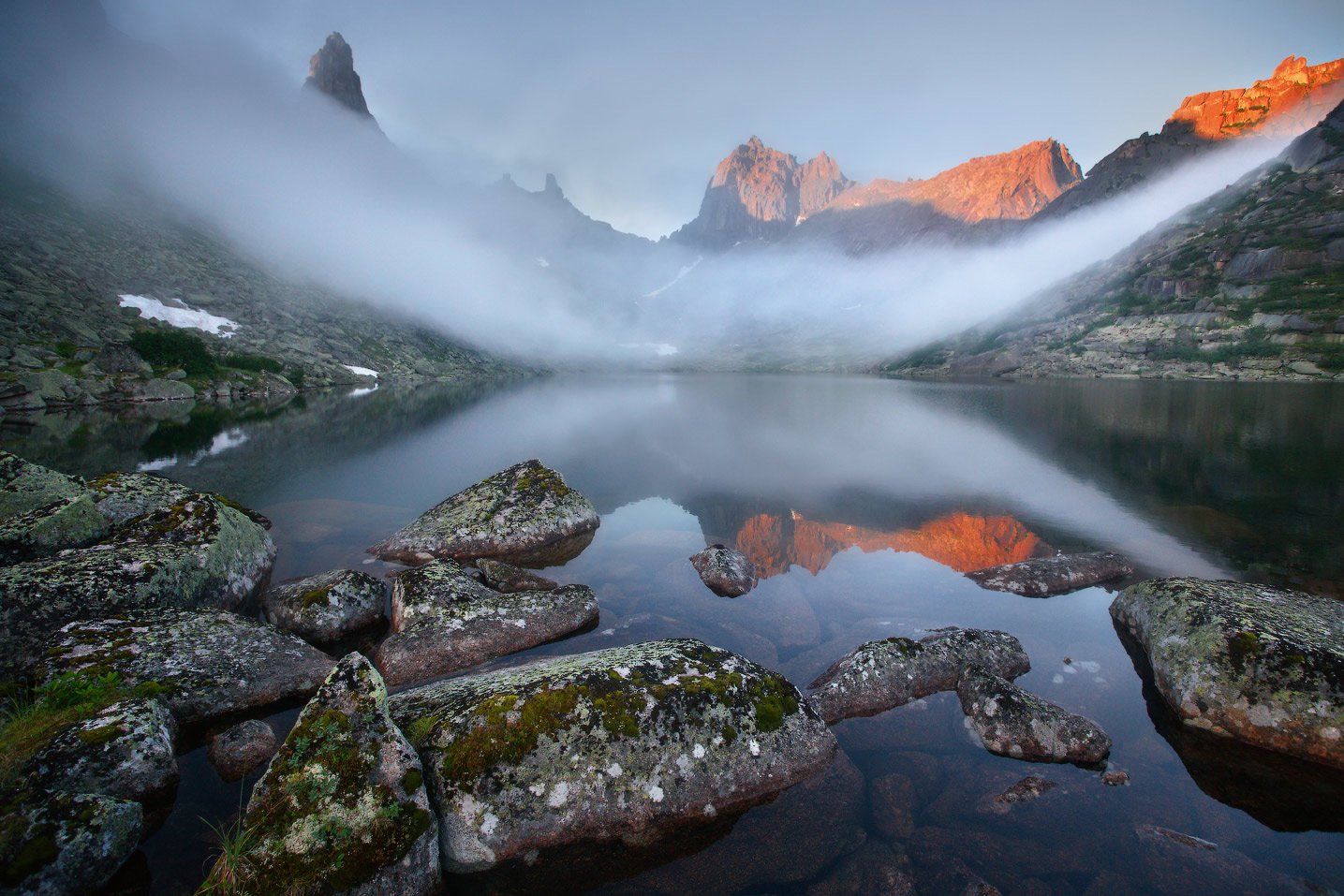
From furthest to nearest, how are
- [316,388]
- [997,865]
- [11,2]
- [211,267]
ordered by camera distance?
[11,2] < [211,267] < [316,388] < [997,865]

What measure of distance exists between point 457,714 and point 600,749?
75.1 inches

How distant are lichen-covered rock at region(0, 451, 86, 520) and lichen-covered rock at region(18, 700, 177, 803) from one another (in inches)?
335

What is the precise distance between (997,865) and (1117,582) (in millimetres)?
11895

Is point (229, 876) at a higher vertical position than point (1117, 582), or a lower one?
higher

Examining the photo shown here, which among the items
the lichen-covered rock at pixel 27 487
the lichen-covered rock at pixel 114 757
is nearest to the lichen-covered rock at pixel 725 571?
the lichen-covered rock at pixel 114 757

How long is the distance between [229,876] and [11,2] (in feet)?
843

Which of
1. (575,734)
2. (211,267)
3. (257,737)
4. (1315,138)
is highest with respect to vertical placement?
(1315,138)

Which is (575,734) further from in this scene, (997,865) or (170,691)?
(170,691)

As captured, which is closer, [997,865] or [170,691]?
[997,865]

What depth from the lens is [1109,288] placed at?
184500 mm

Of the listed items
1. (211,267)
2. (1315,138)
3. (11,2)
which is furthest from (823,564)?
(1315,138)

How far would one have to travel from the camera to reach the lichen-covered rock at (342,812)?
486cm

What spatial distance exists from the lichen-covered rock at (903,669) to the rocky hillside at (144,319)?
6881 cm

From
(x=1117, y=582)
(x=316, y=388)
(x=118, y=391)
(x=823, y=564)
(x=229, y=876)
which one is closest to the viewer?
(x=229, y=876)
